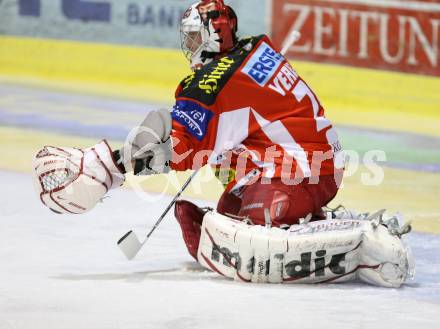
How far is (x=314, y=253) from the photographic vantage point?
13.1ft

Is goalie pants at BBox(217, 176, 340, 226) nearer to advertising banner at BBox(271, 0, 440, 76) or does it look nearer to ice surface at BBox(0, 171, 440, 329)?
ice surface at BBox(0, 171, 440, 329)

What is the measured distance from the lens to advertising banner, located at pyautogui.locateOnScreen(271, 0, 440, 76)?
791 centimetres

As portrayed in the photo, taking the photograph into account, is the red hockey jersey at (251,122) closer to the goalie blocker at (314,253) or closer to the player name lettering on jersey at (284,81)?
the player name lettering on jersey at (284,81)

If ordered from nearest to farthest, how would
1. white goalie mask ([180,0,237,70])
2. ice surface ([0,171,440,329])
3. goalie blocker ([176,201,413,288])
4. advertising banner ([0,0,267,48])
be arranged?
ice surface ([0,171,440,329]) < goalie blocker ([176,201,413,288]) < white goalie mask ([180,0,237,70]) < advertising banner ([0,0,267,48])

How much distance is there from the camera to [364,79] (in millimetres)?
8117

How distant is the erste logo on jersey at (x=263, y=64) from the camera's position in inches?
166

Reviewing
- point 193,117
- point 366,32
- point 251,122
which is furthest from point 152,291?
point 366,32

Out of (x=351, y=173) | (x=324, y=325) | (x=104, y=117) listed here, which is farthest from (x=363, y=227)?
(x=104, y=117)

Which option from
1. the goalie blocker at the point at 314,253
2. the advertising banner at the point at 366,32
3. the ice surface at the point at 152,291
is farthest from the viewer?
the advertising banner at the point at 366,32

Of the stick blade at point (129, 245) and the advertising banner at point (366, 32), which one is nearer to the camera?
the stick blade at point (129, 245)

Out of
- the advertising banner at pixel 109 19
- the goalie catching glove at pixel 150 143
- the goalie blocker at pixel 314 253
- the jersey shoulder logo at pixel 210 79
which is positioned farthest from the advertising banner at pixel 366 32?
the goalie catching glove at pixel 150 143

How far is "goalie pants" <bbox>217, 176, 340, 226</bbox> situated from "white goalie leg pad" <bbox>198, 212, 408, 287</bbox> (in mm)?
116

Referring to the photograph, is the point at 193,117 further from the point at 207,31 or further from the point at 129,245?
the point at 129,245

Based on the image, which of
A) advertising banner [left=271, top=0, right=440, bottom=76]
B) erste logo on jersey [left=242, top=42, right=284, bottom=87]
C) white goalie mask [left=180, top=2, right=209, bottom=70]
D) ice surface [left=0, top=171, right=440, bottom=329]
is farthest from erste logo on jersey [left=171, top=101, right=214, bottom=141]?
advertising banner [left=271, top=0, right=440, bottom=76]
